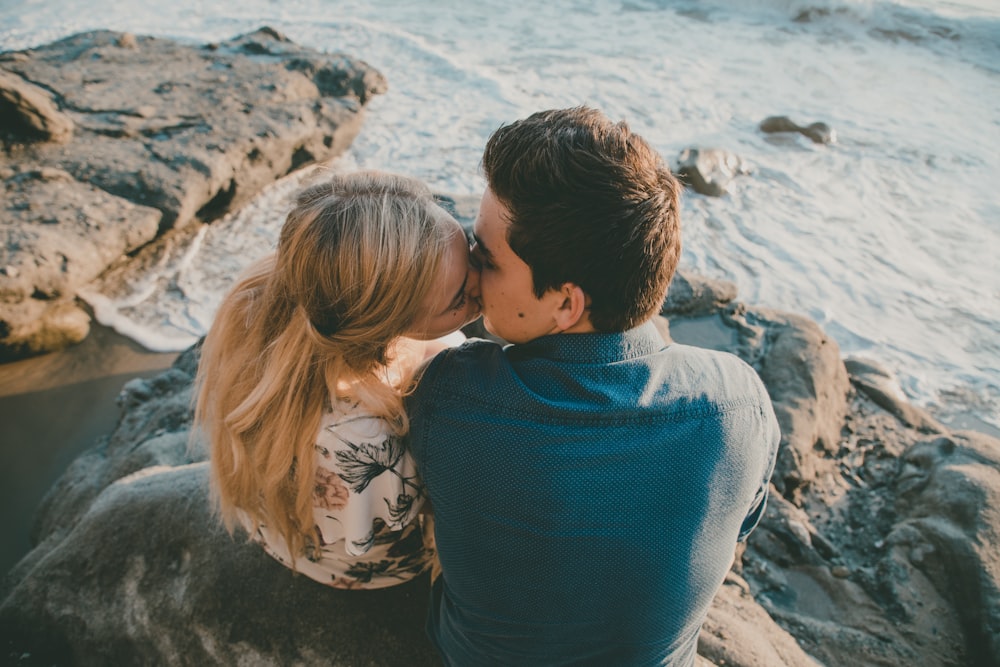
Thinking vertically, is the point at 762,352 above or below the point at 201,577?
below

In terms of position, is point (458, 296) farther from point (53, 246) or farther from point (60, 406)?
point (53, 246)

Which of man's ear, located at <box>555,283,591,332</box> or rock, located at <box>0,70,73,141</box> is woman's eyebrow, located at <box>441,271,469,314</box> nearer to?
Result: man's ear, located at <box>555,283,591,332</box>

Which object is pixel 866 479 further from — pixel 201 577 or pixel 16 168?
pixel 16 168

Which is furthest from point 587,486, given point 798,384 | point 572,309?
point 798,384

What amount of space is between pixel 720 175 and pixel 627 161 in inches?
251

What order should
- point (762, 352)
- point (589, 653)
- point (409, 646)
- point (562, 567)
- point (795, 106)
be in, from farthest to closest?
point (795, 106) < point (762, 352) < point (409, 646) < point (589, 653) < point (562, 567)

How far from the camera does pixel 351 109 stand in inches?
306

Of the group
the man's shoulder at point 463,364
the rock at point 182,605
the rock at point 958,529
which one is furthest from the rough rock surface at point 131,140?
the rock at point 958,529

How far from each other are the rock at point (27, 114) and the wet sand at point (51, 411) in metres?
2.46

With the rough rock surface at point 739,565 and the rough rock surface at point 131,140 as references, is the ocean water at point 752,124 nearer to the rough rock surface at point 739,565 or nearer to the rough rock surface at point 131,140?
the rough rock surface at point 131,140

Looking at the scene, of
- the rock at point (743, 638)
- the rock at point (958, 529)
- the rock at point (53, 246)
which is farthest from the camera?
the rock at point (53, 246)

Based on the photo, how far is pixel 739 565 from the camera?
3.11 metres

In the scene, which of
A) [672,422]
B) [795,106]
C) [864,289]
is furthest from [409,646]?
[795,106]

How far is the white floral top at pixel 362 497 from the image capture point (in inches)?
62.9
